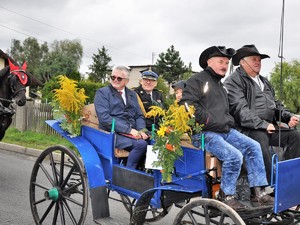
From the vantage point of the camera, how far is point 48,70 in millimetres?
61312

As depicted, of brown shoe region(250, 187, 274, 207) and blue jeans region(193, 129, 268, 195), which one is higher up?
blue jeans region(193, 129, 268, 195)

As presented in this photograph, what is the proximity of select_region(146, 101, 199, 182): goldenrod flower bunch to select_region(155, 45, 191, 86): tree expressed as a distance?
61.9 metres

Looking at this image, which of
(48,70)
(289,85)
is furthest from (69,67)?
(289,85)

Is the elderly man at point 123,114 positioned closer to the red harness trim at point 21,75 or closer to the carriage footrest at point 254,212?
the carriage footrest at point 254,212

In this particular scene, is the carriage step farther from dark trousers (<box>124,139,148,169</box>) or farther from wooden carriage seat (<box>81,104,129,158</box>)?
wooden carriage seat (<box>81,104,129,158</box>)

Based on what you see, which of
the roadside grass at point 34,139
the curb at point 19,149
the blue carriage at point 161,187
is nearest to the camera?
the blue carriage at point 161,187

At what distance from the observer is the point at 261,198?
336cm

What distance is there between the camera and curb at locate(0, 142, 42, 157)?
391 inches

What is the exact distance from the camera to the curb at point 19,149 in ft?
32.6

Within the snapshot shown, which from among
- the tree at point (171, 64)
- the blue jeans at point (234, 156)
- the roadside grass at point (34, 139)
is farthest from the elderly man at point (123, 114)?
the tree at point (171, 64)

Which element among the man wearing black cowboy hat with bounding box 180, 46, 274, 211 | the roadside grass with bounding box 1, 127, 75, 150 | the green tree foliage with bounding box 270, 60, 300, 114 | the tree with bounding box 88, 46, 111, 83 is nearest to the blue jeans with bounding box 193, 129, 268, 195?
the man wearing black cowboy hat with bounding box 180, 46, 274, 211

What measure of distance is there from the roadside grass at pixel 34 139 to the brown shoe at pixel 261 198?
297 inches

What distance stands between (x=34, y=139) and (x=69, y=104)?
7.93 metres

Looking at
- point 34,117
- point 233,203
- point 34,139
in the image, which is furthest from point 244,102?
point 34,117
